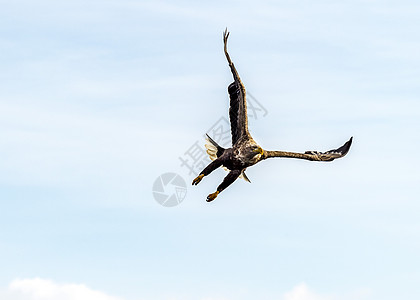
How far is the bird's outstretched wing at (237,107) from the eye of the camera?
24.6 metres

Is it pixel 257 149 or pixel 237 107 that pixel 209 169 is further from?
pixel 237 107

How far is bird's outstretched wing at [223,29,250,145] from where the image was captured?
80.8 ft

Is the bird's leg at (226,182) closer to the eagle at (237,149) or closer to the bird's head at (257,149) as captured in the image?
the eagle at (237,149)

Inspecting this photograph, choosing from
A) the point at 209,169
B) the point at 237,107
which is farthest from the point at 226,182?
the point at 237,107

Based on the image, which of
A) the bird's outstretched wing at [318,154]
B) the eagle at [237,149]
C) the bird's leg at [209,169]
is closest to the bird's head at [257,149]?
the eagle at [237,149]

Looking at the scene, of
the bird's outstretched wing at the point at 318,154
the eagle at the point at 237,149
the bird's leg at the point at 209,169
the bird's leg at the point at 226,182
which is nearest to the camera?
the bird's leg at the point at 209,169

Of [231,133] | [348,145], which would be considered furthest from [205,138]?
[348,145]

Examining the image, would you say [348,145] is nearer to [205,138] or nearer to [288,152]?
[288,152]

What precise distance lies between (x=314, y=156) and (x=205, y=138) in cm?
347

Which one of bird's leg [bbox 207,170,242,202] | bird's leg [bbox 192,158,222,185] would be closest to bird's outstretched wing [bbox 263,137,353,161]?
bird's leg [bbox 207,170,242,202]

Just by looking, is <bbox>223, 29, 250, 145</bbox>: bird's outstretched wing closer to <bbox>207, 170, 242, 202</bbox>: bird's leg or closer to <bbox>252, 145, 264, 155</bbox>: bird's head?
<bbox>252, 145, 264, 155</bbox>: bird's head

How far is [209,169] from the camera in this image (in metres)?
24.6

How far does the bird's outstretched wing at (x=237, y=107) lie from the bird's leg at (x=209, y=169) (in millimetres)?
1007

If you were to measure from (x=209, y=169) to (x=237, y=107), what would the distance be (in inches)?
85.2
